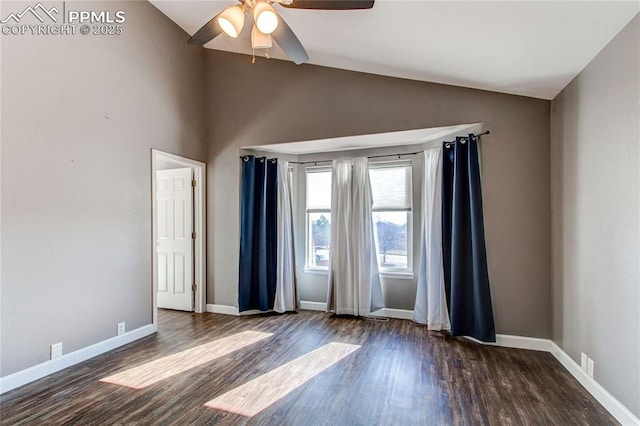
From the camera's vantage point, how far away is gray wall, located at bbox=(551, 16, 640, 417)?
1872 millimetres

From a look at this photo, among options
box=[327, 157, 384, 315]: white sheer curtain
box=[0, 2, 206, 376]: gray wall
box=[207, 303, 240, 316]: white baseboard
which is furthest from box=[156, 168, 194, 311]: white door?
box=[327, 157, 384, 315]: white sheer curtain

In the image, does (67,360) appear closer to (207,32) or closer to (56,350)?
(56,350)

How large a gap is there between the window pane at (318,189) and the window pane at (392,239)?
78 centimetres

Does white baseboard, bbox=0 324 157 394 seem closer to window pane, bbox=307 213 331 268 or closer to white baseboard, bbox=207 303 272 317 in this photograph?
white baseboard, bbox=207 303 272 317

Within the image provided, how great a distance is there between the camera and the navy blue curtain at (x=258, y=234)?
4211 millimetres

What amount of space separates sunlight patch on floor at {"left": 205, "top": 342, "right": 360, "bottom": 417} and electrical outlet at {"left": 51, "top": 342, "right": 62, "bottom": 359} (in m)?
1.56

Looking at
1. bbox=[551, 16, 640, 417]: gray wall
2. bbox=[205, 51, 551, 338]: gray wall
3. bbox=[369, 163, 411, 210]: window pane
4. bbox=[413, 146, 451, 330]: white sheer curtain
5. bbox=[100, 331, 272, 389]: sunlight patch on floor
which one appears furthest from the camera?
bbox=[369, 163, 411, 210]: window pane

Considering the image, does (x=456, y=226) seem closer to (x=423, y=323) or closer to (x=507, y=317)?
(x=507, y=317)

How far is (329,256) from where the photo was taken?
4.25 metres

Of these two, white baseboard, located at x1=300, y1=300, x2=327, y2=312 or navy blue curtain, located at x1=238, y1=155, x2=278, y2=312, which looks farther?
white baseboard, located at x1=300, y1=300, x2=327, y2=312

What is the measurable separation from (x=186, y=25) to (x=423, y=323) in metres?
4.88

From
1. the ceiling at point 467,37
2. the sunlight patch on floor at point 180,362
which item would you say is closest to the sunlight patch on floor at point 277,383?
the sunlight patch on floor at point 180,362

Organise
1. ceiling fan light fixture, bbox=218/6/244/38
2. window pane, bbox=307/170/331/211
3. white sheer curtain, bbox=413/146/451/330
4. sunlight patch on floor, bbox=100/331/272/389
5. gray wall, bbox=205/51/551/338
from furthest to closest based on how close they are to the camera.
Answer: window pane, bbox=307/170/331/211 < white sheer curtain, bbox=413/146/451/330 < gray wall, bbox=205/51/551/338 < sunlight patch on floor, bbox=100/331/272/389 < ceiling fan light fixture, bbox=218/6/244/38

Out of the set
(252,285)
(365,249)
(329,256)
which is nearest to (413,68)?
(365,249)
